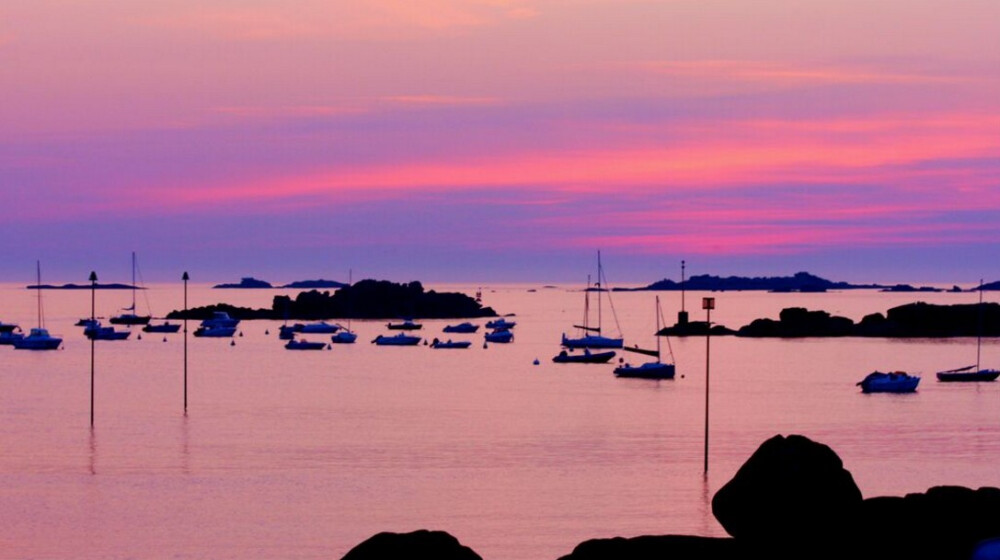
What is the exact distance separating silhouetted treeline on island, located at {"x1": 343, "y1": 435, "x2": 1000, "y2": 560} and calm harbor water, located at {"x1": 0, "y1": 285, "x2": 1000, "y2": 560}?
55.3ft

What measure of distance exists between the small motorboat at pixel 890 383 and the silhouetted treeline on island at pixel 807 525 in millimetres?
80571

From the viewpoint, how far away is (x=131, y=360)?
442 ft

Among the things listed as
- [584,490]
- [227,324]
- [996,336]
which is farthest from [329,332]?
[584,490]

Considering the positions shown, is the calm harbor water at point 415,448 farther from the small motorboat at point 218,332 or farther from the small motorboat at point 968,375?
the small motorboat at point 218,332

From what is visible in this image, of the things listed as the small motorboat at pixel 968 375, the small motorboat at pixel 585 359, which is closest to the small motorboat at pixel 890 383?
the small motorboat at pixel 968 375

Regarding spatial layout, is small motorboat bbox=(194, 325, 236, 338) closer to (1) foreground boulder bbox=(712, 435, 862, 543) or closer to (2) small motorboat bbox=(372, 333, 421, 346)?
(2) small motorboat bbox=(372, 333, 421, 346)

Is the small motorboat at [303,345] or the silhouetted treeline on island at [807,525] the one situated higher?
the silhouetted treeline on island at [807,525]

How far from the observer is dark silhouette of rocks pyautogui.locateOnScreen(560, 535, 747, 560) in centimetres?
1698

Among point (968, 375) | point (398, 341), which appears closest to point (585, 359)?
point (398, 341)

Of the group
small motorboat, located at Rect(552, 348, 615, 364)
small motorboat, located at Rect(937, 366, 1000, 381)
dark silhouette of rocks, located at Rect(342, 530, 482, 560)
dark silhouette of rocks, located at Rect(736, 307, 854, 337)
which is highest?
dark silhouette of rocks, located at Rect(342, 530, 482, 560)

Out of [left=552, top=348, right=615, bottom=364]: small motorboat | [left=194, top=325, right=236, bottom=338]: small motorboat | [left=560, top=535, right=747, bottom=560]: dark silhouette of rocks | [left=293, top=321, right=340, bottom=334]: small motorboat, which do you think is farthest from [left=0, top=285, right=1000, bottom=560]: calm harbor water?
[left=293, top=321, right=340, bottom=334]: small motorboat

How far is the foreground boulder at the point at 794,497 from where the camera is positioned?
17.3m

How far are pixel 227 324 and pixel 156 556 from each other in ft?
507

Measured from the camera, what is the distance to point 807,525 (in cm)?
1730
